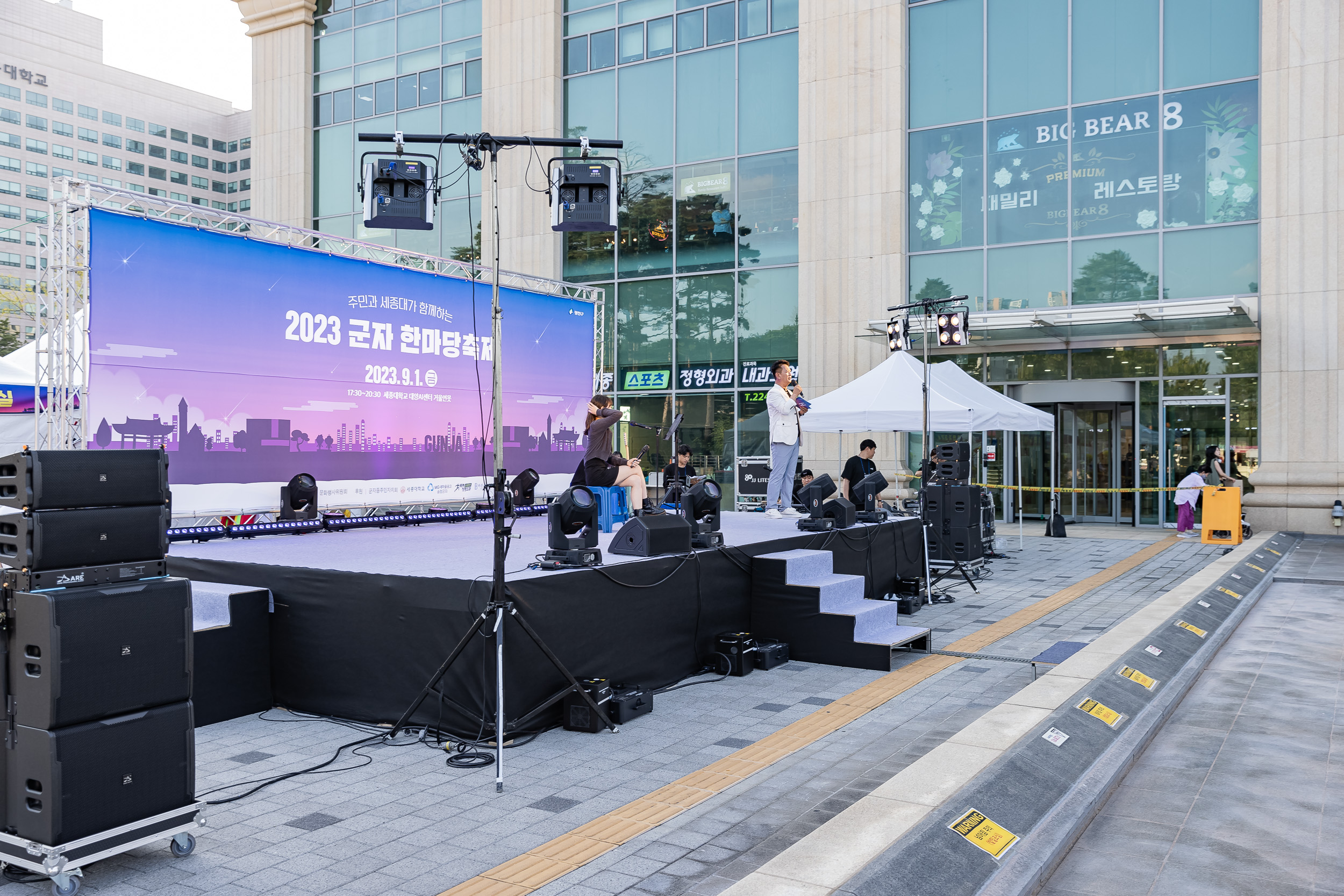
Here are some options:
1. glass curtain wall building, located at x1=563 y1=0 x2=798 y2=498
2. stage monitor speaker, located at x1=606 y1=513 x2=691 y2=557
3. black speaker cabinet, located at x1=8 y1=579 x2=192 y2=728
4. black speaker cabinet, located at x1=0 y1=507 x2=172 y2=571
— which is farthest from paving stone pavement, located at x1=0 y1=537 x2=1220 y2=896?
glass curtain wall building, located at x1=563 y1=0 x2=798 y2=498

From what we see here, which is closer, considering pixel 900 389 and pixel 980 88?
pixel 900 389

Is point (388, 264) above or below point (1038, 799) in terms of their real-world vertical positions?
above

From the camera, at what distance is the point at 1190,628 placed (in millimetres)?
8211

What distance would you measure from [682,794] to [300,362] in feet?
26.9

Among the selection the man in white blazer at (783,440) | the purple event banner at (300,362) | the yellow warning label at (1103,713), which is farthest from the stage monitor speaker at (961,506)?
the yellow warning label at (1103,713)

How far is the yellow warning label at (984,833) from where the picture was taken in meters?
3.64

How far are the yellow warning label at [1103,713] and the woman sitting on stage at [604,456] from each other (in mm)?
5335

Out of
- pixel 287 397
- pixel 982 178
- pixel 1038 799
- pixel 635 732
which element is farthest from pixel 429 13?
pixel 1038 799

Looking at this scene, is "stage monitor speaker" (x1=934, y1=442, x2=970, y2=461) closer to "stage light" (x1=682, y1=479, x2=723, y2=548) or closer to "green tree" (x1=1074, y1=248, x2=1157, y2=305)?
"stage light" (x1=682, y1=479, x2=723, y2=548)

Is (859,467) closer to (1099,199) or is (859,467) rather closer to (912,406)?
(912,406)

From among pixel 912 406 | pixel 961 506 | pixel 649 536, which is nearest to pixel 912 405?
pixel 912 406

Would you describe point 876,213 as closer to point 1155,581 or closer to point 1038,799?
point 1155,581

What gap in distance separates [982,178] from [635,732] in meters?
15.7

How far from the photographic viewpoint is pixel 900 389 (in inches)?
546
